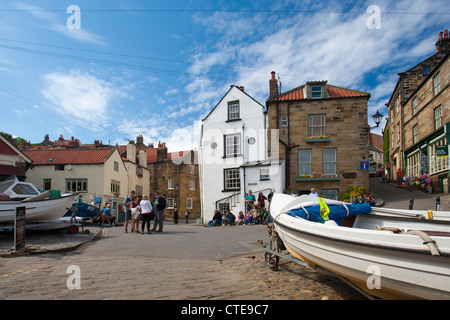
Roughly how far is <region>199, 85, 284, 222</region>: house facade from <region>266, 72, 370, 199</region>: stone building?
1.68 m

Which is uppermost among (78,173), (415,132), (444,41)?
(444,41)

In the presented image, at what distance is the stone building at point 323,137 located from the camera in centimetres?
2180

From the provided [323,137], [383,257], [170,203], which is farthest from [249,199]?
[170,203]

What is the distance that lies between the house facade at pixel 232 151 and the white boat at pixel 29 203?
519 inches

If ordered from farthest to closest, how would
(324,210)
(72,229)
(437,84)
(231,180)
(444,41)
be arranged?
(444,41)
(231,180)
(437,84)
(72,229)
(324,210)

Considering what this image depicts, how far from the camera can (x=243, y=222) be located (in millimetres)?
19547

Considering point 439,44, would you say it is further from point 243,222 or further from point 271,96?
point 243,222

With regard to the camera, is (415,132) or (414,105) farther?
(414,105)

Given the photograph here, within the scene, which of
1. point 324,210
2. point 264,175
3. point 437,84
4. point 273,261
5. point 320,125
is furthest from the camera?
point 437,84

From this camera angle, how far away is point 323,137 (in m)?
22.3

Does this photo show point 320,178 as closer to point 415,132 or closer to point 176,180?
point 415,132

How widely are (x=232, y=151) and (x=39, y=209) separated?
15913 mm

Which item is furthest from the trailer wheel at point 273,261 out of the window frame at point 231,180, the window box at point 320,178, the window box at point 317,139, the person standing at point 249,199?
the window frame at point 231,180

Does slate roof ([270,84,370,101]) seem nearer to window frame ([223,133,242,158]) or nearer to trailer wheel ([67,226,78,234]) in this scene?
window frame ([223,133,242,158])
